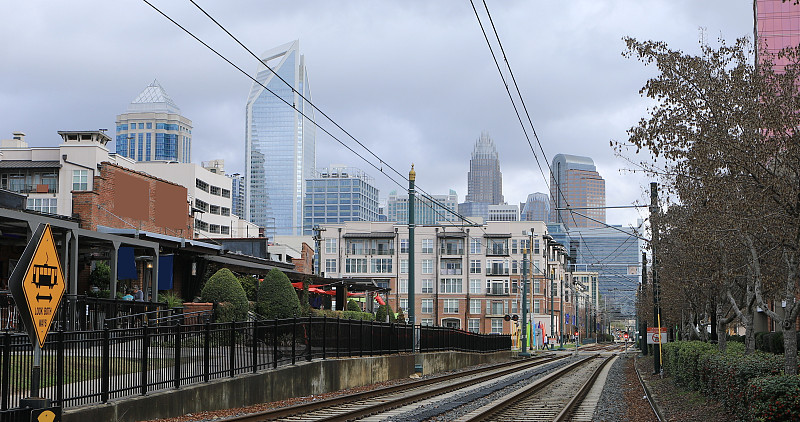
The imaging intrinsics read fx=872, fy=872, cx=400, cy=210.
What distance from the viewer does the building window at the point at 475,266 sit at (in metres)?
116

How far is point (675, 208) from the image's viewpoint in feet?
81.8

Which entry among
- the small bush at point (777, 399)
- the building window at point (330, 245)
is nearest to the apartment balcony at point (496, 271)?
the building window at point (330, 245)

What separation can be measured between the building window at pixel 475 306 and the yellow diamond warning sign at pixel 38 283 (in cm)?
10698

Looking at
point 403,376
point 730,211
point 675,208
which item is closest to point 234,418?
point 730,211

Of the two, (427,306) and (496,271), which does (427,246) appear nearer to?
(427,306)

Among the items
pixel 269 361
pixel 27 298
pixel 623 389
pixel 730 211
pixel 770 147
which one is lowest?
pixel 623 389

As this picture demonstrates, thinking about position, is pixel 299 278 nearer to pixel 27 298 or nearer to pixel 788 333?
pixel 788 333

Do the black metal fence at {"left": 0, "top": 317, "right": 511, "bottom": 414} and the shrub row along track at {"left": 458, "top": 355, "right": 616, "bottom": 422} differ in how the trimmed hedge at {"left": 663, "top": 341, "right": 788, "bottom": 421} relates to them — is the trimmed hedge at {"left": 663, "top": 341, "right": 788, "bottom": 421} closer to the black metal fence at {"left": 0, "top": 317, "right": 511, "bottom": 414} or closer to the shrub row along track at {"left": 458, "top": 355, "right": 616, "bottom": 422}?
the shrub row along track at {"left": 458, "top": 355, "right": 616, "bottom": 422}

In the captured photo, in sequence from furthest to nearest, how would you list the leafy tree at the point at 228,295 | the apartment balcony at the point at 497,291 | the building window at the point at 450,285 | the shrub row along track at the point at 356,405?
the building window at the point at 450,285, the apartment balcony at the point at 497,291, the leafy tree at the point at 228,295, the shrub row along track at the point at 356,405

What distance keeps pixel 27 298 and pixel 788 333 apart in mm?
13329

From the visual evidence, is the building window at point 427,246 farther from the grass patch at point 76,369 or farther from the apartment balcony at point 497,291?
the grass patch at point 76,369

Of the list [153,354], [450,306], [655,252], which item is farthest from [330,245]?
→ [153,354]

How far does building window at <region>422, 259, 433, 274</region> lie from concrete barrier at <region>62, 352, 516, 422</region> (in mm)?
83349

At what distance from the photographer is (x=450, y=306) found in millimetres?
115938
